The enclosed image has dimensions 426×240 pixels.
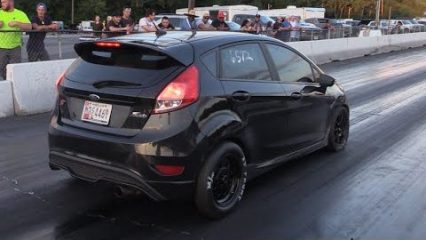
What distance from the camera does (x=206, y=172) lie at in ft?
15.5

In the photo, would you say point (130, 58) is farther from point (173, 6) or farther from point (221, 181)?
point (173, 6)

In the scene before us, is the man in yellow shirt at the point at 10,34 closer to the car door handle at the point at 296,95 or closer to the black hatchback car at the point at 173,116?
the black hatchback car at the point at 173,116

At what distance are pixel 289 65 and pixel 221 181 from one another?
5.75ft

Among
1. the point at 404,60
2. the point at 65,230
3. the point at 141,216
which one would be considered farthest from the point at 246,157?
the point at 404,60

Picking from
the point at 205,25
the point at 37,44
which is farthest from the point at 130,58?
the point at 205,25

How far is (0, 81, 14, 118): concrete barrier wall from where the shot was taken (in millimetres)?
9125

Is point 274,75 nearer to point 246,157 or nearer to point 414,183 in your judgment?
point 246,157

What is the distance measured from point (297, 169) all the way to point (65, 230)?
2.84 meters

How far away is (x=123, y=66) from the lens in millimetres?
4902

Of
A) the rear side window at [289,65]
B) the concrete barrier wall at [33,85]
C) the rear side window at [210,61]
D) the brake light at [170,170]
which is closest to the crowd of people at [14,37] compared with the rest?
the concrete barrier wall at [33,85]

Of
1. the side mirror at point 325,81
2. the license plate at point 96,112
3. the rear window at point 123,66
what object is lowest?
the license plate at point 96,112

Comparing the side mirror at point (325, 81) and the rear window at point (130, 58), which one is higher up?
the rear window at point (130, 58)

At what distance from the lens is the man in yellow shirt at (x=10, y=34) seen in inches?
390

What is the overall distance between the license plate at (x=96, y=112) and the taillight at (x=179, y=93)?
450mm
